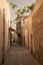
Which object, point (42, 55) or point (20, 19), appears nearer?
point (42, 55)

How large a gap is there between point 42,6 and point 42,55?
3.05m

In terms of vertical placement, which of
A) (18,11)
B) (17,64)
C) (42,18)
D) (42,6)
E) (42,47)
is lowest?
(17,64)

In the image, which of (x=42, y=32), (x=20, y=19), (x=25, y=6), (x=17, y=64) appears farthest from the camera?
(x=20, y=19)

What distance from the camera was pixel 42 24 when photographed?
1163cm

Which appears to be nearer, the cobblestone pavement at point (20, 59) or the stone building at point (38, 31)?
the stone building at point (38, 31)

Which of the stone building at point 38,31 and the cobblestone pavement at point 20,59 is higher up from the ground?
the stone building at point 38,31

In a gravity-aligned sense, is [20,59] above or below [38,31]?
below

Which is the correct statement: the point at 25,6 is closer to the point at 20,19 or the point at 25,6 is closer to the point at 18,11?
the point at 18,11

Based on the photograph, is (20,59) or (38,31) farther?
(20,59)

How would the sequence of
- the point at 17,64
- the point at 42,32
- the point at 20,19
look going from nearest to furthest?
the point at 42,32, the point at 17,64, the point at 20,19

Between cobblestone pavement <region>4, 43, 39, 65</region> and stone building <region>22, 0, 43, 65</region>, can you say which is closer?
stone building <region>22, 0, 43, 65</region>

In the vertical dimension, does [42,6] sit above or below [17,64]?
above

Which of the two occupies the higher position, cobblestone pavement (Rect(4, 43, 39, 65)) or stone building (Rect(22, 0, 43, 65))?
stone building (Rect(22, 0, 43, 65))

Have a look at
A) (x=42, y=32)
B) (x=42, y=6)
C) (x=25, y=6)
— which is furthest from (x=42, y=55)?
(x=25, y=6)
